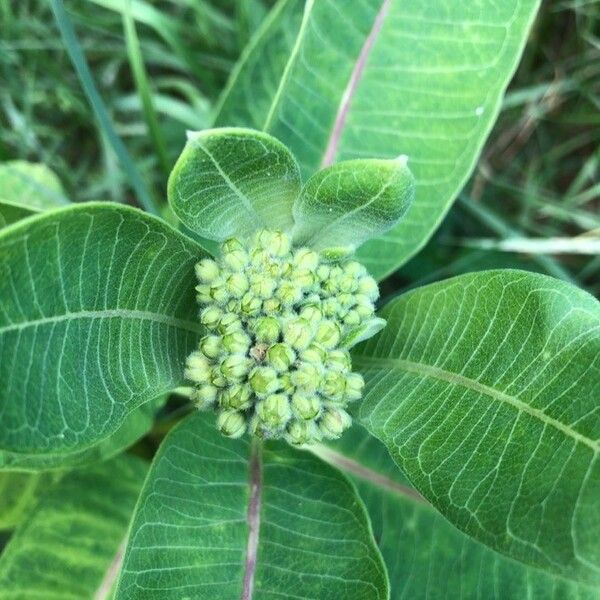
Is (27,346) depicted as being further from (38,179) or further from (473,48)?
(38,179)

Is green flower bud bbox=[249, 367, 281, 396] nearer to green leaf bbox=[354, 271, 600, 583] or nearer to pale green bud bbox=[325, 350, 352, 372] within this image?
pale green bud bbox=[325, 350, 352, 372]

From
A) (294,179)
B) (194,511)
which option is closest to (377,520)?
(194,511)

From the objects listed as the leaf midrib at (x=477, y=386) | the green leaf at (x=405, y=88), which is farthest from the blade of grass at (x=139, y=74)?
the leaf midrib at (x=477, y=386)

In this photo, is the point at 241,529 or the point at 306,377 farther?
the point at 241,529

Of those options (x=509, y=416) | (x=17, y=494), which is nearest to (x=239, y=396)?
(x=509, y=416)

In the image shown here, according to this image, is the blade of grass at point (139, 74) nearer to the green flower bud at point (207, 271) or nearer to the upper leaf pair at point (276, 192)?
the upper leaf pair at point (276, 192)

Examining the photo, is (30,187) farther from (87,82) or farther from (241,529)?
(241,529)
